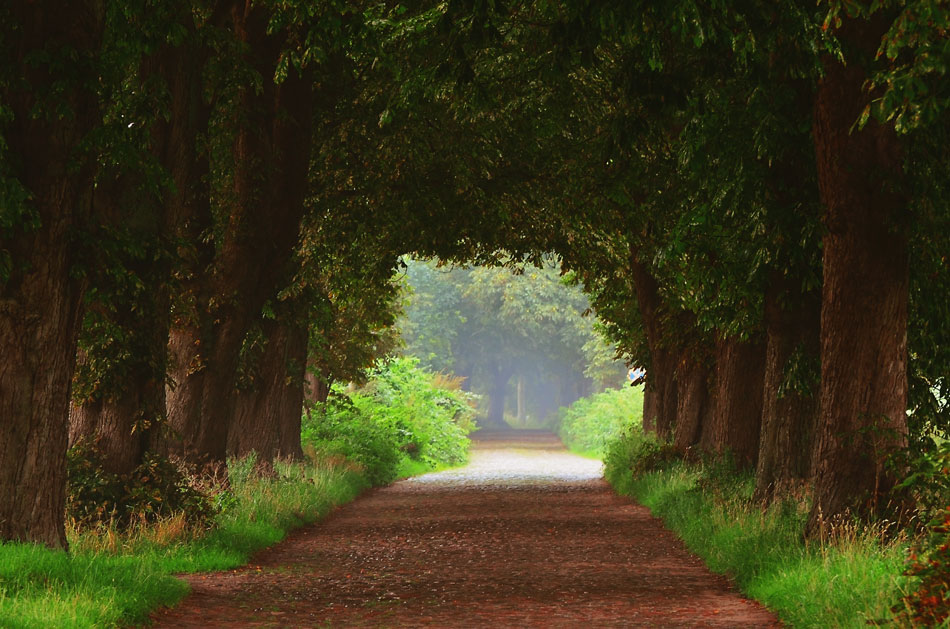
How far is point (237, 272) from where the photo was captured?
18.8 m

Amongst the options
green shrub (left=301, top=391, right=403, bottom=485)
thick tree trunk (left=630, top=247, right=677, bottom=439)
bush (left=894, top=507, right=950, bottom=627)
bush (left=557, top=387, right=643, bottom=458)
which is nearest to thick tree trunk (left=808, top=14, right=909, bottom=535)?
bush (left=894, top=507, right=950, bottom=627)

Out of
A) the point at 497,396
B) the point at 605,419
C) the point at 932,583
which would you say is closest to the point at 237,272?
the point at 932,583

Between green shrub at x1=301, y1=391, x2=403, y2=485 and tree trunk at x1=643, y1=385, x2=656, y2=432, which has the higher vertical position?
tree trunk at x1=643, y1=385, x2=656, y2=432

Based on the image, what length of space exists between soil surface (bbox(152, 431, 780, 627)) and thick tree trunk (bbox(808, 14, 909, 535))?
1.76 meters

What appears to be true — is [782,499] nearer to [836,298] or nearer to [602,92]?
[836,298]

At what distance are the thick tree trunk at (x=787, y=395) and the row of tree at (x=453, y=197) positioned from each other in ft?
0.11

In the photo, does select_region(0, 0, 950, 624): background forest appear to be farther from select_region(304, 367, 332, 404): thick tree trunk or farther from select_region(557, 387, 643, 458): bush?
select_region(557, 387, 643, 458): bush

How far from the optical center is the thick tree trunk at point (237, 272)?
1878 centimetres

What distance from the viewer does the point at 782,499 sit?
48.8 ft

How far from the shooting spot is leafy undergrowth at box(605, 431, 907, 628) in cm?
896

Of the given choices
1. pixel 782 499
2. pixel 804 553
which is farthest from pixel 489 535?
pixel 804 553

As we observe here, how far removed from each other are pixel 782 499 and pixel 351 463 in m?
16.2

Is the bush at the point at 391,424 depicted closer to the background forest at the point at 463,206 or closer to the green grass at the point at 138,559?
the background forest at the point at 463,206

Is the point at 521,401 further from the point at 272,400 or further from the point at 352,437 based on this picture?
the point at 272,400
